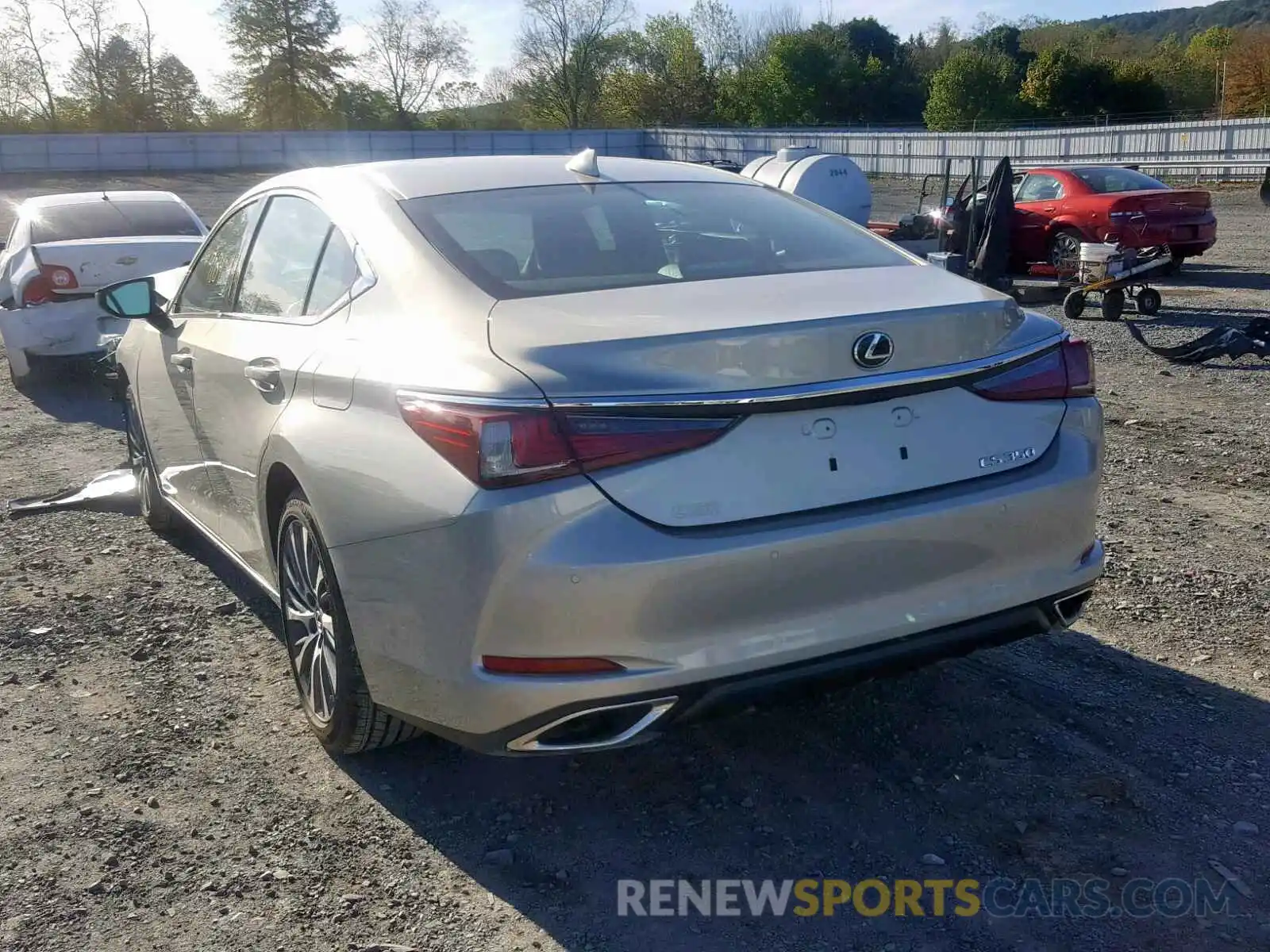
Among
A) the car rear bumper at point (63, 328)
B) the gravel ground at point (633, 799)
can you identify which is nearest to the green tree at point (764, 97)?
the car rear bumper at point (63, 328)

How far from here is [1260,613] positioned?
4480mm

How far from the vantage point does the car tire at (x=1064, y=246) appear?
15.2m

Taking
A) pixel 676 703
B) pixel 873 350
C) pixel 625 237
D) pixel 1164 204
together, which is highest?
pixel 1164 204

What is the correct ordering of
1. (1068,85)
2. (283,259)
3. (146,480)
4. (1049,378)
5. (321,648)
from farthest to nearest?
(1068,85), (146,480), (283,259), (321,648), (1049,378)

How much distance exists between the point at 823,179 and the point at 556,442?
1495cm

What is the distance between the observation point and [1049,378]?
3.21m

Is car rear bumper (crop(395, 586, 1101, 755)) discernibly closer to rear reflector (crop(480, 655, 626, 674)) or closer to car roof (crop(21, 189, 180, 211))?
rear reflector (crop(480, 655, 626, 674))

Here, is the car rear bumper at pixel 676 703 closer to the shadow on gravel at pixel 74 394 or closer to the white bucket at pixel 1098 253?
the shadow on gravel at pixel 74 394

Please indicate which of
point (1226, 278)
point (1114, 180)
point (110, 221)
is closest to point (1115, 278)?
point (1114, 180)

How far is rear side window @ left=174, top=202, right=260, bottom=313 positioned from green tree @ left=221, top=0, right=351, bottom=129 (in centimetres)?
6931

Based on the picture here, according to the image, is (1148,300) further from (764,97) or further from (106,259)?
(764,97)

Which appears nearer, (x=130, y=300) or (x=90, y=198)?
(x=130, y=300)

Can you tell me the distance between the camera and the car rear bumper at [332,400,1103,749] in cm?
267

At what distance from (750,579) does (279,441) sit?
4.93 ft
